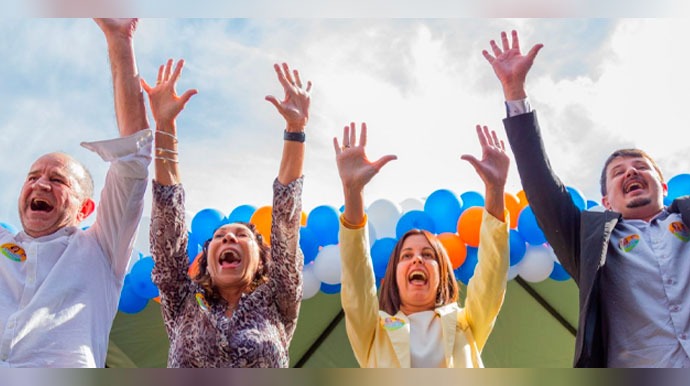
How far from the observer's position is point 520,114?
1989 millimetres

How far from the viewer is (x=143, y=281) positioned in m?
2.75

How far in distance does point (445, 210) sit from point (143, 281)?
3.71 ft

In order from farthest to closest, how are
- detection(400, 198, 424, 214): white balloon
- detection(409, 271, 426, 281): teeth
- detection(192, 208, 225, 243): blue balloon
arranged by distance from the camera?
detection(400, 198, 424, 214): white balloon → detection(192, 208, 225, 243): blue balloon → detection(409, 271, 426, 281): teeth

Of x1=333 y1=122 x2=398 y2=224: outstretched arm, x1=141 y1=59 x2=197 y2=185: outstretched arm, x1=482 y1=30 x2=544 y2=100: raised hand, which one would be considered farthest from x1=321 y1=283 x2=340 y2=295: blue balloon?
x1=482 y1=30 x2=544 y2=100: raised hand

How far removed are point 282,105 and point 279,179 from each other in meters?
0.21

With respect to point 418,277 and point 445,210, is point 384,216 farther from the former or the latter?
point 418,277

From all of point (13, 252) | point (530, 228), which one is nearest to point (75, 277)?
point (13, 252)

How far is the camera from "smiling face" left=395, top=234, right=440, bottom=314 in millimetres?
2064

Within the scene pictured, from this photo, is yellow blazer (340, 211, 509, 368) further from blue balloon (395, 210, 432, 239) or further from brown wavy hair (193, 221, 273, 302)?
blue balloon (395, 210, 432, 239)

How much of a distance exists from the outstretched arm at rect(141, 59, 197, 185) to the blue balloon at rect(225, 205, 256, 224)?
32.6 inches

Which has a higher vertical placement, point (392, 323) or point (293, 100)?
point (293, 100)

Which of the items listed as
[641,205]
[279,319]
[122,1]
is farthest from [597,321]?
[122,1]

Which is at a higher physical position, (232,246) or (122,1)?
(122,1)

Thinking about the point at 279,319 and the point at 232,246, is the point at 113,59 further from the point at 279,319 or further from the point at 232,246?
the point at 279,319
